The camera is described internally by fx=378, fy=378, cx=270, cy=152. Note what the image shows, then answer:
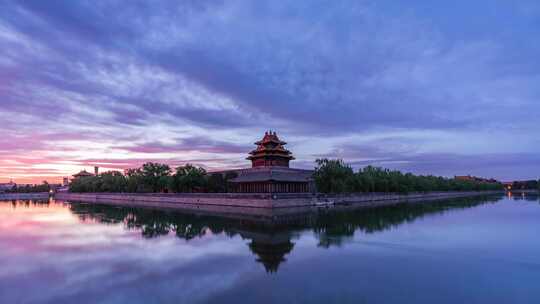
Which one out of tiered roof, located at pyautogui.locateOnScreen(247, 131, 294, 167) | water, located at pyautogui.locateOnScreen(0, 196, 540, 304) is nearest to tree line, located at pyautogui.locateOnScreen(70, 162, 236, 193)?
tiered roof, located at pyautogui.locateOnScreen(247, 131, 294, 167)

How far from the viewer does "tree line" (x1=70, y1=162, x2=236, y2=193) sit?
6375cm

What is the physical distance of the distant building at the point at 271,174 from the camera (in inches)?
2256

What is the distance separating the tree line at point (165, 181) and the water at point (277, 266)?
34.6m

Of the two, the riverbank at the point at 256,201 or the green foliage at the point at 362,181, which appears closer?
the riverbank at the point at 256,201

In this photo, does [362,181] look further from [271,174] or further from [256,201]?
[256,201]

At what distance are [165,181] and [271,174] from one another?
76.7 ft

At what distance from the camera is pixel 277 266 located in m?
16.9

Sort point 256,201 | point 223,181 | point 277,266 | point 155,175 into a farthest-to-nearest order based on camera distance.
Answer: point 155,175
point 223,181
point 256,201
point 277,266

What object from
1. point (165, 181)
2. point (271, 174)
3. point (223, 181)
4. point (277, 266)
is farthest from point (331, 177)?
point (277, 266)

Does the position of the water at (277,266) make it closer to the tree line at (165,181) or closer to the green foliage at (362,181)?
the green foliage at (362,181)

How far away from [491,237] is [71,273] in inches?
963

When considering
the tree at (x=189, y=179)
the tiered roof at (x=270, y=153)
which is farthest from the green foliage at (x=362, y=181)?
the tree at (x=189, y=179)

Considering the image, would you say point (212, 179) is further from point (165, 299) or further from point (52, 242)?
point (165, 299)

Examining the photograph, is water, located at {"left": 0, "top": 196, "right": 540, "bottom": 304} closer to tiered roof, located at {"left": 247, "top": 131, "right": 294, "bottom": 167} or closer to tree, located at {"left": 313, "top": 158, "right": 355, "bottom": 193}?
tree, located at {"left": 313, "top": 158, "right": 355, "bottom": 193}
